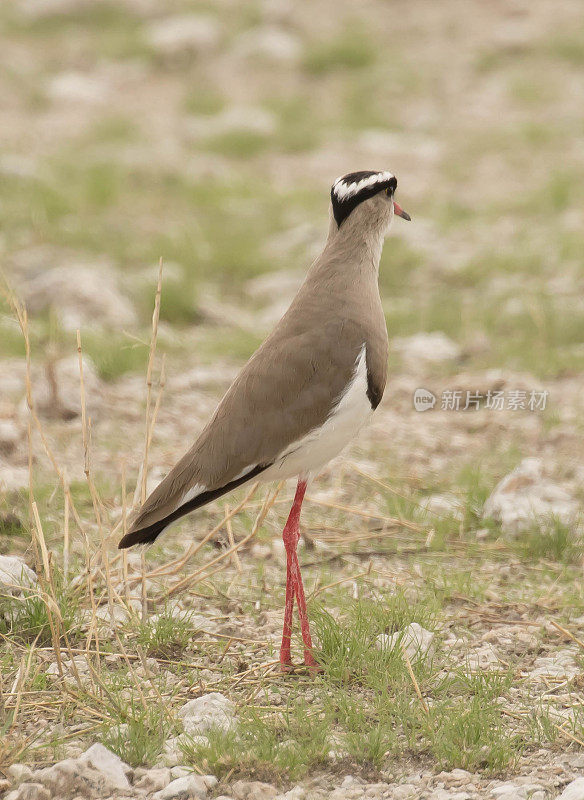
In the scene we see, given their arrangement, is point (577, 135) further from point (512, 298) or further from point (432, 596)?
point (432, 596)

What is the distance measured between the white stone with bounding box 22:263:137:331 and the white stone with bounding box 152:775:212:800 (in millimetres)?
4173

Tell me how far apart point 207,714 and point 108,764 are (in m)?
0.38

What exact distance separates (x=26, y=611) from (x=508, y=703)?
1.65 m

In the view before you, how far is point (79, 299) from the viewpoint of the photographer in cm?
710

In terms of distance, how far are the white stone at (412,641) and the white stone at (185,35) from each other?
982 cm

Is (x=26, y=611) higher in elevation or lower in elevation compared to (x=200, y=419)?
lower

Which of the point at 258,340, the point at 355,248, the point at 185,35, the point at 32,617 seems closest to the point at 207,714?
the point at 32,617

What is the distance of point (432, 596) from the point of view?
426cm

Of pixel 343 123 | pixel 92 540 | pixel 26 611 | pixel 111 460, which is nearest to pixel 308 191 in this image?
pixel 343 123

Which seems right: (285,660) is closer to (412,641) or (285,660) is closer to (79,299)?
(412,641)

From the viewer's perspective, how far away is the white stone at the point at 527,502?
15.9 ft

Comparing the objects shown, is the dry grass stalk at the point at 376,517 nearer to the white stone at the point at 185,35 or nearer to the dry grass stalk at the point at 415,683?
the dry grass stalk at the point at 415,683

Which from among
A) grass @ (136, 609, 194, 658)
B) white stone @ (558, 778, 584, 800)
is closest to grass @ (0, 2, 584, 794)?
grass @ (136, 609, 194, 658)

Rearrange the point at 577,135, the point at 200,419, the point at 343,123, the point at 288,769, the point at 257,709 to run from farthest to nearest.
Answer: the point at 343,123 < the point at 577,135 < the point at 200,419 < the point at 257,709 < the point at 288,769
